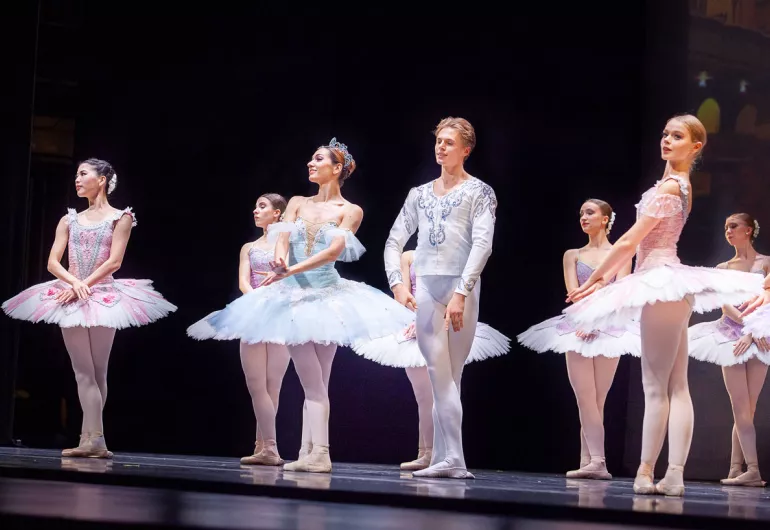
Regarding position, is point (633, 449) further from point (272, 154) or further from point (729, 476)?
point (272, 154)

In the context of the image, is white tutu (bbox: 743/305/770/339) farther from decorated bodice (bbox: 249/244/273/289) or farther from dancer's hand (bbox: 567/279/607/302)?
decorated bodice (bbox: 249/244/273/289)

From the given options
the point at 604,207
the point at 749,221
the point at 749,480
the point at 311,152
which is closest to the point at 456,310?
the point at 604,207

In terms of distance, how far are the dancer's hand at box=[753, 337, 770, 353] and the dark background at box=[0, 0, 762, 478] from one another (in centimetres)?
80

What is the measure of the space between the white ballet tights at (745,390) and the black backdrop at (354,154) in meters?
0.83

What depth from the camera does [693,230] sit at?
Answer: 6.68m

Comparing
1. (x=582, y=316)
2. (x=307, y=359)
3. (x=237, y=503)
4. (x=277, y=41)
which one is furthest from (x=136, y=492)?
(x=277, y=41)

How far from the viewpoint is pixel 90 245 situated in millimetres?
5660

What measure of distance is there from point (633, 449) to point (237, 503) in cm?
380

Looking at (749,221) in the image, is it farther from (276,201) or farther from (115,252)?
(115,252)

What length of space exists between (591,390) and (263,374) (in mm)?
1848

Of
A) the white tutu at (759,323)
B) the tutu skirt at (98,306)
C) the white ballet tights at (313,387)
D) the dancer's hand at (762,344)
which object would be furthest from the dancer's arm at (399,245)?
the dancer's hand at (762,344)

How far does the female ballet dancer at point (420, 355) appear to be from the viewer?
609cm

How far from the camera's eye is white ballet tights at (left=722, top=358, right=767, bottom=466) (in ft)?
19.8

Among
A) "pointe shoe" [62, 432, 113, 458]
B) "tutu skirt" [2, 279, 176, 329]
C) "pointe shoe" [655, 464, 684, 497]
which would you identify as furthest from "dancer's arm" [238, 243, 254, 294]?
"pointe shoe" [655, 464, 684, 497]
